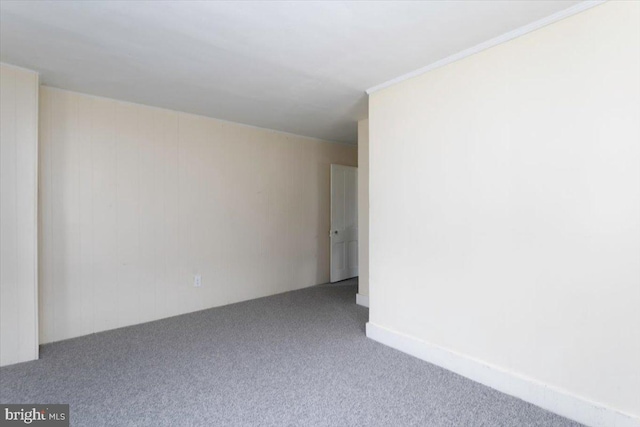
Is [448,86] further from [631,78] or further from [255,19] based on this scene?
[255,19]

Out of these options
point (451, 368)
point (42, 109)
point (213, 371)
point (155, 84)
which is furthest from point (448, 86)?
point (42, 109)

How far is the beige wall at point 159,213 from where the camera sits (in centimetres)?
297

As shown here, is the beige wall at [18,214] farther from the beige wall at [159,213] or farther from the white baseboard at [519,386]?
the white baseboard at [519,386]

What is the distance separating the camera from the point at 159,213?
3.54 m

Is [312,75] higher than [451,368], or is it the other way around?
[312,75]

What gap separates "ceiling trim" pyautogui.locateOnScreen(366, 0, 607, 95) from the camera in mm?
1763

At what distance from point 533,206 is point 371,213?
1.30 metres

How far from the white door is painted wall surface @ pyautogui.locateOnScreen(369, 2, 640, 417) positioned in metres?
2.32

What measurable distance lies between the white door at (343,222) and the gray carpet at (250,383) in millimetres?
1925

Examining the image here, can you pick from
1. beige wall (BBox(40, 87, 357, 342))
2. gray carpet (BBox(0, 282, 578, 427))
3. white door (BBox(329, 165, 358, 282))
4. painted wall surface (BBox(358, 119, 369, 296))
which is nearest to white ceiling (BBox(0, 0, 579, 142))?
beige wall (BBox(40, 87, 357, 342))

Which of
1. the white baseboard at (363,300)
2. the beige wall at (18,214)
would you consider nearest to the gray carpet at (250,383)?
the beige wall at (18,214)

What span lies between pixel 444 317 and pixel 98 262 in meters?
3.13

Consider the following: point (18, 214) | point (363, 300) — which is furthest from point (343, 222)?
point (18, 214)

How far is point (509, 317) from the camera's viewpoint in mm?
2090
